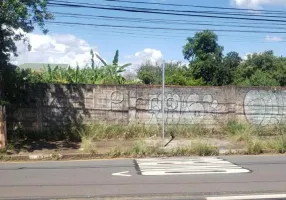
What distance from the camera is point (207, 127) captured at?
17406 mm

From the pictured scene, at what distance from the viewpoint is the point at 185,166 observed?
10.3m

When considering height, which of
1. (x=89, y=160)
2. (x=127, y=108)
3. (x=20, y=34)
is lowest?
(x=89, y=160)

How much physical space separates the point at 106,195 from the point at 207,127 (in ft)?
35.2

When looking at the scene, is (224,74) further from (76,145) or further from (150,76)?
(76,145)

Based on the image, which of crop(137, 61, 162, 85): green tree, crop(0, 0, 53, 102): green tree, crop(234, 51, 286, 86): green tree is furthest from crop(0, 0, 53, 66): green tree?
crop(234, 51, 286, 86): green tree

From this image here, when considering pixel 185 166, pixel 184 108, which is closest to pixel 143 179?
pixel 185 166

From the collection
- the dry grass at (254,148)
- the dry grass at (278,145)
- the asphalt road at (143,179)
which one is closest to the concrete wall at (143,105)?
the dry grass at (278,145)

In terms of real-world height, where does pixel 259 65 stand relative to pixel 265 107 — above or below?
above


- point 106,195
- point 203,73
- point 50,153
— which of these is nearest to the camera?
point 106,195

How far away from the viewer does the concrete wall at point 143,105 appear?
16484 mm

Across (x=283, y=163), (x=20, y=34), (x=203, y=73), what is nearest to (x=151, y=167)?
(x=283, y=163)

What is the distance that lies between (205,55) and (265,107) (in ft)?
109

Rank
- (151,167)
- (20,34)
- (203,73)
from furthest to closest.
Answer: (203,73) < (20,34) < (151,167)

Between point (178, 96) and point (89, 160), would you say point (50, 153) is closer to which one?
point (89, 160)
